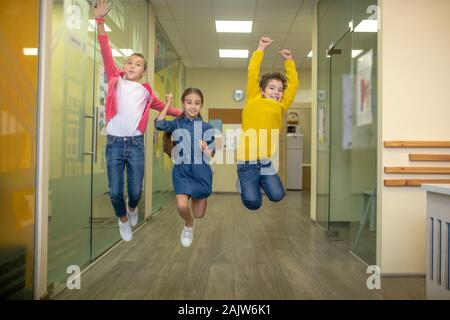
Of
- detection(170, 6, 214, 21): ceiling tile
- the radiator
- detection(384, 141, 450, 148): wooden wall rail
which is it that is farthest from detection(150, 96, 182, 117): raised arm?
detection(384, 141, 450, 148): wooden wall rail

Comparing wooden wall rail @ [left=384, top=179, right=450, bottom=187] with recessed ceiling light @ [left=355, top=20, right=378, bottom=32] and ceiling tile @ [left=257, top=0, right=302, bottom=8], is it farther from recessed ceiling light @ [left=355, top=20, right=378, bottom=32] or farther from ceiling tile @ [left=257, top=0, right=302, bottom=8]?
ceiling tile @ [left=257, top=0, right=302, bottom=8]

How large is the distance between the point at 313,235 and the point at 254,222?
0.96 m

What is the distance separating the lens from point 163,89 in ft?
7.00

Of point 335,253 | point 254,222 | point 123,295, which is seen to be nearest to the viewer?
point 123,295

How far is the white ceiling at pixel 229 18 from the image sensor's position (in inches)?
94.0

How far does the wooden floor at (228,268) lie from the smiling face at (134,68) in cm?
84

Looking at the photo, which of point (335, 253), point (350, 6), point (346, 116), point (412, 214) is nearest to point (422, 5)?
point (350, 6)

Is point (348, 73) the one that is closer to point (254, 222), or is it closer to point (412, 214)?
point (412, 214)

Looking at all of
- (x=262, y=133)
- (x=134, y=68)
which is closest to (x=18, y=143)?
(x=134, y=68)

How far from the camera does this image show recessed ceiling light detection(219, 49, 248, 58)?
2568mm

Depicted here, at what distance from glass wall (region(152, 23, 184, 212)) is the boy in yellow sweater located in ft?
1.07

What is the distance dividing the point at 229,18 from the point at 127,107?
3.52 ft

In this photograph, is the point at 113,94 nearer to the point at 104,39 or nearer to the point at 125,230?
the point at 104,39
